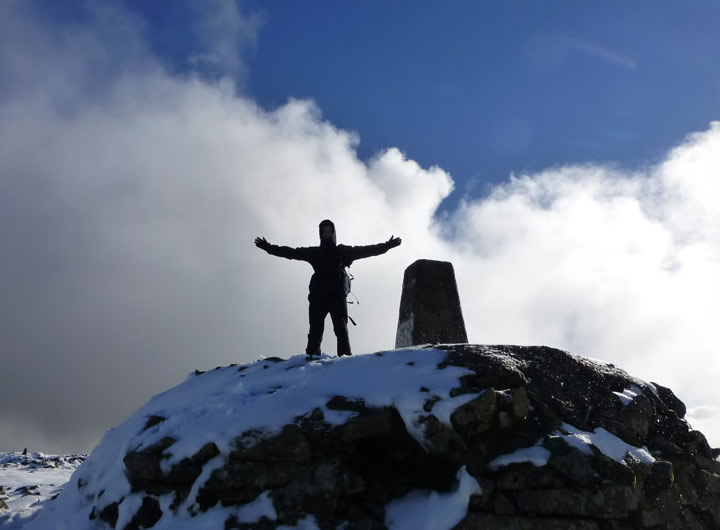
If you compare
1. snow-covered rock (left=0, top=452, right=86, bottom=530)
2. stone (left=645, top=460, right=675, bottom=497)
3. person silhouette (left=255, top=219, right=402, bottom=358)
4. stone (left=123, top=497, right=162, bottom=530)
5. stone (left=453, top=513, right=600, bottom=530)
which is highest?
person silhouette (left=255, top=219, right=402, bottom=358)

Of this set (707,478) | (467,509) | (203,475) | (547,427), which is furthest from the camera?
(707,478)

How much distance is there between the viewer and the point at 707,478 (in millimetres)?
7574

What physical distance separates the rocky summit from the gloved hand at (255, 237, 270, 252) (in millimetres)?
2730

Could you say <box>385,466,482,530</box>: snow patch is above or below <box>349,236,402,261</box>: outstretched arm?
below

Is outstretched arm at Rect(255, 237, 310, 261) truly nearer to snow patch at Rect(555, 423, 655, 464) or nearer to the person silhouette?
the person silhouette

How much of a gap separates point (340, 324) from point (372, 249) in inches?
55.9

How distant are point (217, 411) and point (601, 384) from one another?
5113 mm

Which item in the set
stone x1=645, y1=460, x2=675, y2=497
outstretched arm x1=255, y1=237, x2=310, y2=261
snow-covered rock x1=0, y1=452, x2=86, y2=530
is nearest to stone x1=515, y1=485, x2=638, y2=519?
stone x1=645, y1=460, x2=675, y2=497

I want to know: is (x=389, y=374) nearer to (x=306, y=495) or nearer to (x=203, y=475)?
(x=306, y=495)

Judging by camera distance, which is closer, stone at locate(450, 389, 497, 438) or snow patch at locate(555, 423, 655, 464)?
stone at locate(450, 389, 497, 438)

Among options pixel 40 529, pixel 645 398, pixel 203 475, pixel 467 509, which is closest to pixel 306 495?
pixel 203 475

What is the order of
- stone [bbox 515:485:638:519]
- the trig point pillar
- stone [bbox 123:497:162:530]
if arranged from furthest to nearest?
the trig point pillar, stone [bbox 123:497:162:530], stone [bbox 515:485:638:519]

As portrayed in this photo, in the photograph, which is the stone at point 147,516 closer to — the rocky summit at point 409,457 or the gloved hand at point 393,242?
the rocky summit at point 409,457

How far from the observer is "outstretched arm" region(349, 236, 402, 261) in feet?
32.3
